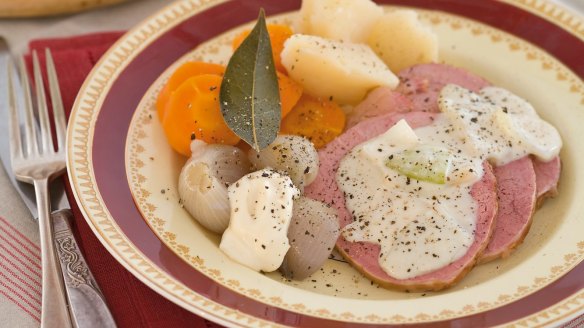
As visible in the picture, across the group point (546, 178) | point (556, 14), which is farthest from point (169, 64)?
point (556, 14)

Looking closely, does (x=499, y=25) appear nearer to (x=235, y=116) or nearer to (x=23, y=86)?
(x=235, y=116)

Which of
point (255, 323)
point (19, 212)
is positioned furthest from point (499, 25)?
point (19, 212)

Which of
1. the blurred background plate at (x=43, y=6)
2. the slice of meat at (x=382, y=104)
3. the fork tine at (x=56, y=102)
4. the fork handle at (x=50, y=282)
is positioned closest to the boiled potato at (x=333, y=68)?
the slice of meat at (x=382, y=104)

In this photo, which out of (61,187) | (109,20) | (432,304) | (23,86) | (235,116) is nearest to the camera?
(432,304)

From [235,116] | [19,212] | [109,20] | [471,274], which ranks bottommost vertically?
[471,274]

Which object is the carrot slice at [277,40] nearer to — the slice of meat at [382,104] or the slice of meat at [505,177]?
the slice of meat at [382,104]

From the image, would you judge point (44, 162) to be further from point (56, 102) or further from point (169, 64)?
point (169, 64)

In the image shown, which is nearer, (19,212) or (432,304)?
(432,304)
